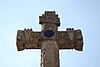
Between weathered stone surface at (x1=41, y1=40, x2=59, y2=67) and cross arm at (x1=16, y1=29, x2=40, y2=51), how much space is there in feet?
1.08

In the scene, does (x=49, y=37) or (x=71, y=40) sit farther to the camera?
(x=71, y=40)

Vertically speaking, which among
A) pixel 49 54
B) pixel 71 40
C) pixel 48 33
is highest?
pixel 48 33

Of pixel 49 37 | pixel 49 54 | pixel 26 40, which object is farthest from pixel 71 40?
pixel 26 40

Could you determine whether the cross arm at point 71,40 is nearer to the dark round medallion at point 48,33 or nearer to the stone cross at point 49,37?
the stone cross at point 49,37

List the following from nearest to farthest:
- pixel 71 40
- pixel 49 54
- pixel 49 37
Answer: pixel 49 54 → pixel 49 37 → pixel 71 40

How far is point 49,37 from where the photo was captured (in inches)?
272

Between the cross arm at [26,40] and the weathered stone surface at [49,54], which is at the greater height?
the cross arm at [26,40]

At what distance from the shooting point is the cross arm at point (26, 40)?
6930 millimetres

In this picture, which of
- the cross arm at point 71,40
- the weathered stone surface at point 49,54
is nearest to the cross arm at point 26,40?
the weathered stone surface at point 49,54

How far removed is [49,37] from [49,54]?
0.58 metres

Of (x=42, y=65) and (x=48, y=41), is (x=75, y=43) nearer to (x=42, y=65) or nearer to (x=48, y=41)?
(x=48, y=41)

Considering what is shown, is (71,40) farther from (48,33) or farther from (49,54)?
(49,54)

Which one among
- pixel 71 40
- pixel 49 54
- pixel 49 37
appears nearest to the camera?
pixel 49 54

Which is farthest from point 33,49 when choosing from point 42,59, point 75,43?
point 75,43
